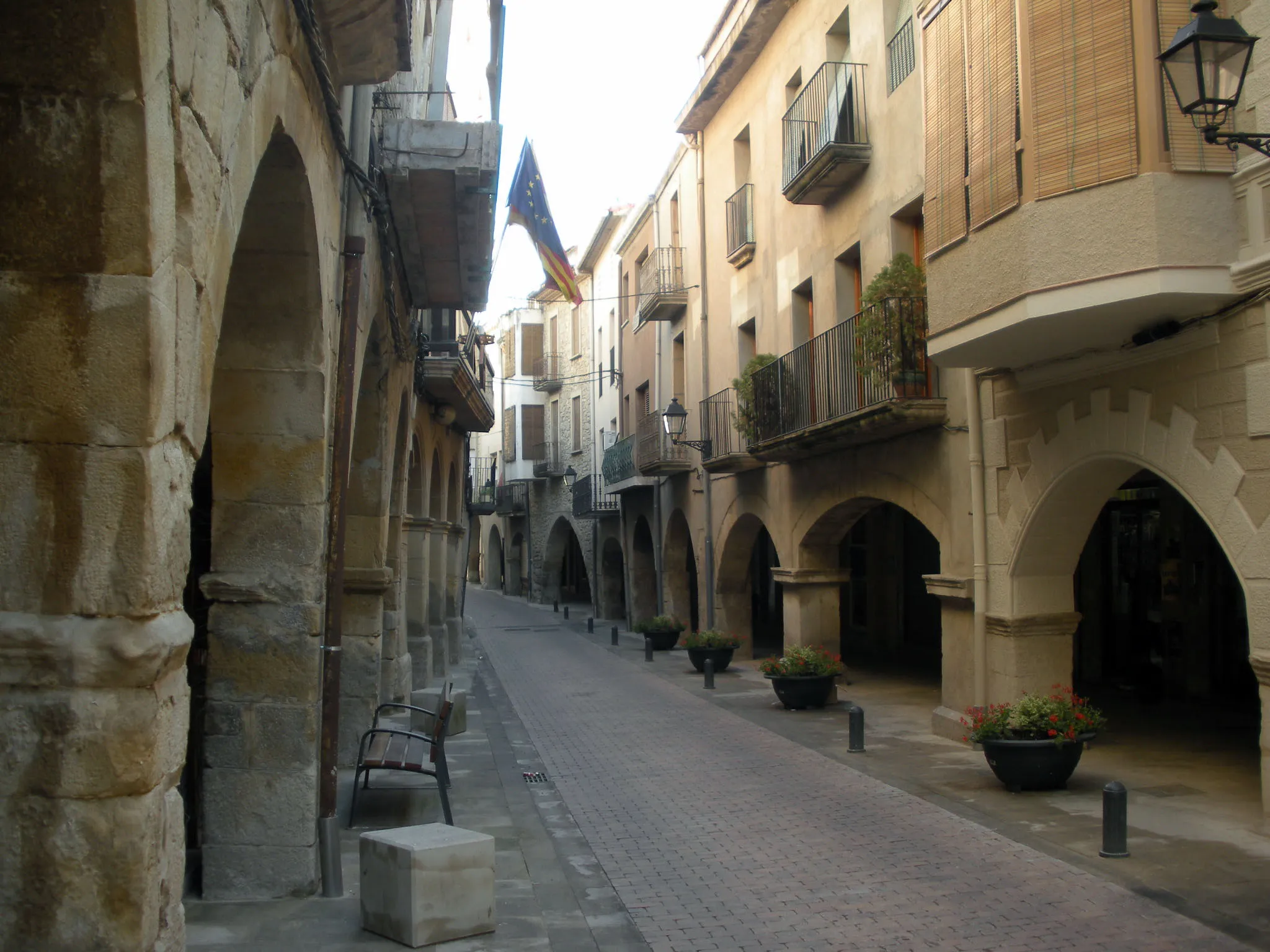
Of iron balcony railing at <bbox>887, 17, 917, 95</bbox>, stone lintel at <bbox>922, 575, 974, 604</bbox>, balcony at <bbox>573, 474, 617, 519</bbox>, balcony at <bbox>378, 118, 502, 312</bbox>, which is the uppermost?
iron balcony railing at <bbox>887, 17, 917, 95</bbox>

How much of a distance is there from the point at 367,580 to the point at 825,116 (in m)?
8.79

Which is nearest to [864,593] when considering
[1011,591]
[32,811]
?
[1011,591]

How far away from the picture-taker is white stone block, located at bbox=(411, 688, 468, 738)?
31.1 ft

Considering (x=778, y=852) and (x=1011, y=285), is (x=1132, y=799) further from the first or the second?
(x=1011, y=285)

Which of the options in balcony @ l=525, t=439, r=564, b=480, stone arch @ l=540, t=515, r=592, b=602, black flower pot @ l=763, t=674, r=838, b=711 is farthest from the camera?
stone arch @ l=540, t=515, r=592, b=602

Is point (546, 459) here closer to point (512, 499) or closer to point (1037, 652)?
point (512, 499)

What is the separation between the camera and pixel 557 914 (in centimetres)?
612

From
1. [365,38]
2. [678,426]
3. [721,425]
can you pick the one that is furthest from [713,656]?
[365,38]

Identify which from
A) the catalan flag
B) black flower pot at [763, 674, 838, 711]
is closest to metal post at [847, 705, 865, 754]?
black flower pot at [763, 674, 838, 711]

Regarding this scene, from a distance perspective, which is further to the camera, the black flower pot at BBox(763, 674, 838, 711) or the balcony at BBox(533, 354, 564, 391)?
the balcony at BBox(533, 354, 564, 391)

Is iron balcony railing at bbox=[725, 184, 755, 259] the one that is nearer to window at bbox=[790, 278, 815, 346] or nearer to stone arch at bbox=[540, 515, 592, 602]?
window at bbox=[790, 278, 815, 346]

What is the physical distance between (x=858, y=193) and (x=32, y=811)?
12.9 meters

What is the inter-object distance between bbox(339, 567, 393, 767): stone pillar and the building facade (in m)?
3.46

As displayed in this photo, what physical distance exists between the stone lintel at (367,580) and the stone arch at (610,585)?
22502 mm
